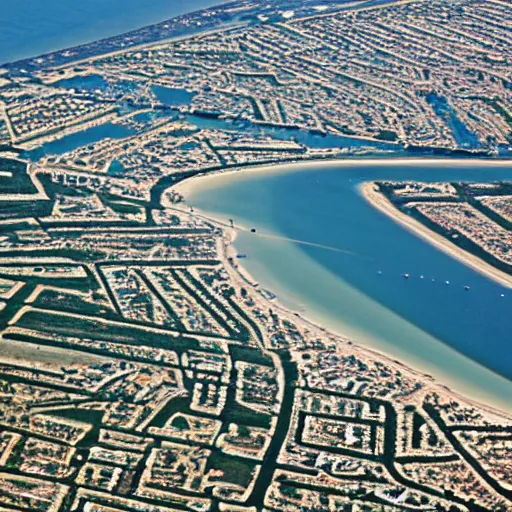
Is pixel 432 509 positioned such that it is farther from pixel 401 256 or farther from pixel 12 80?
pixel 12 80

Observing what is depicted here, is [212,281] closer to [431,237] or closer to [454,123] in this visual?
[431,237]

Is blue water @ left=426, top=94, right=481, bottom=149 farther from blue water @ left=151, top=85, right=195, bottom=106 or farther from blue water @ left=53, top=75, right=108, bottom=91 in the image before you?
blue water @ left=53, top=75, right=108, bottom=91

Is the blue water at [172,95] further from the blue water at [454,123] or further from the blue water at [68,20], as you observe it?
the blue water at [454,123]

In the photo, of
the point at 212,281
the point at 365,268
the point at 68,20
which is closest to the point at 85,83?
the point at 68,20

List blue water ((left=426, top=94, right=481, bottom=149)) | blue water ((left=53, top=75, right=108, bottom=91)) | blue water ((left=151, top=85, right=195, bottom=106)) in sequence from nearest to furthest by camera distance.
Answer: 1. blue water ((left=426, top=94, right=481, bottom=149))
2. blue water ((left=151, top=85, right=195, bottom=106))
3. blue water ((left=53, top=75, right=108, bottom=91))

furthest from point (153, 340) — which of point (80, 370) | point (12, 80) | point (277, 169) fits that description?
point (12, 80)

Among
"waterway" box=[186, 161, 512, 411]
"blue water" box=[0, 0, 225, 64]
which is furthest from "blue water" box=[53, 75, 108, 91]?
"waterway" box=[186, 161, 512, 411]

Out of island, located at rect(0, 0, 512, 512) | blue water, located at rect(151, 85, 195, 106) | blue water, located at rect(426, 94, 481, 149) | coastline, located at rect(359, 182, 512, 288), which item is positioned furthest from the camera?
blue water, located at rect(151, 85, 195, 106)
